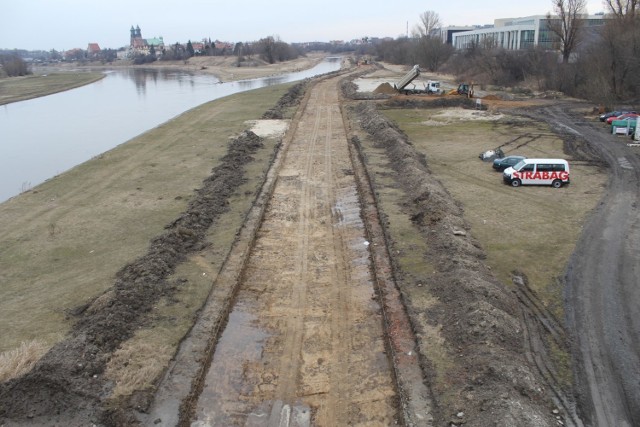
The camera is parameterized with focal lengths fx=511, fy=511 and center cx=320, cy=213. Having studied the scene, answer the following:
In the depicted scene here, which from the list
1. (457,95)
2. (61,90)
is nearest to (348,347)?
(457,95)

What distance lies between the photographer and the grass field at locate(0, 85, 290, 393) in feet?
46.0

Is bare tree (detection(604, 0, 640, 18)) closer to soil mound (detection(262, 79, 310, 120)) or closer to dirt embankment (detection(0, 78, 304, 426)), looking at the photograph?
soil mound (detection(262, 79, 310, 120))

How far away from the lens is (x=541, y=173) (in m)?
26.1

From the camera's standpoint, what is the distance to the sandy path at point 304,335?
11078mm

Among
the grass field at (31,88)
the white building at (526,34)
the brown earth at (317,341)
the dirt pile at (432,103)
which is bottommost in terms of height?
the brown earth at (317,341)

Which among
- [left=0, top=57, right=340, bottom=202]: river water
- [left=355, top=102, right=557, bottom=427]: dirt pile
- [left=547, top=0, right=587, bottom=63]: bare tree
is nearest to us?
[left=355, top=102, right=557, bottom=427]: dirt pile

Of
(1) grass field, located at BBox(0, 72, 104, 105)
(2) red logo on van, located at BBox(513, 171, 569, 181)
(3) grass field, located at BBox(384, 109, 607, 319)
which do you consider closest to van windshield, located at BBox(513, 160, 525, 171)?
(2) red logo on van, located at BBox(513, 171, 569, 181)

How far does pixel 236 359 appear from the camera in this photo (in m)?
13.0

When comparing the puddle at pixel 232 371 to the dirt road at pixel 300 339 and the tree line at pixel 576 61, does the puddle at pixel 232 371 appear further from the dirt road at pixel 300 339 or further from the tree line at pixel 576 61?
the tree line at pixel 576 61

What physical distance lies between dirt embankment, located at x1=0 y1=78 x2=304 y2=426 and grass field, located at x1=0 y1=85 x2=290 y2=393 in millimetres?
436

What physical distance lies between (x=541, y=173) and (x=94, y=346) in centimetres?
2227

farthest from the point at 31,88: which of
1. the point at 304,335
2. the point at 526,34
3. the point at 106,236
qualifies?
the point at 304,335

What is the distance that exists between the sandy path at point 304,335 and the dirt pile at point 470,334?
1.28 metres

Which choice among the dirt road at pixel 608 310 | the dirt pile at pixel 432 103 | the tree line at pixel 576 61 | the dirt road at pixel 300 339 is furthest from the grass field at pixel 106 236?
the tree line at pixel 576 61
